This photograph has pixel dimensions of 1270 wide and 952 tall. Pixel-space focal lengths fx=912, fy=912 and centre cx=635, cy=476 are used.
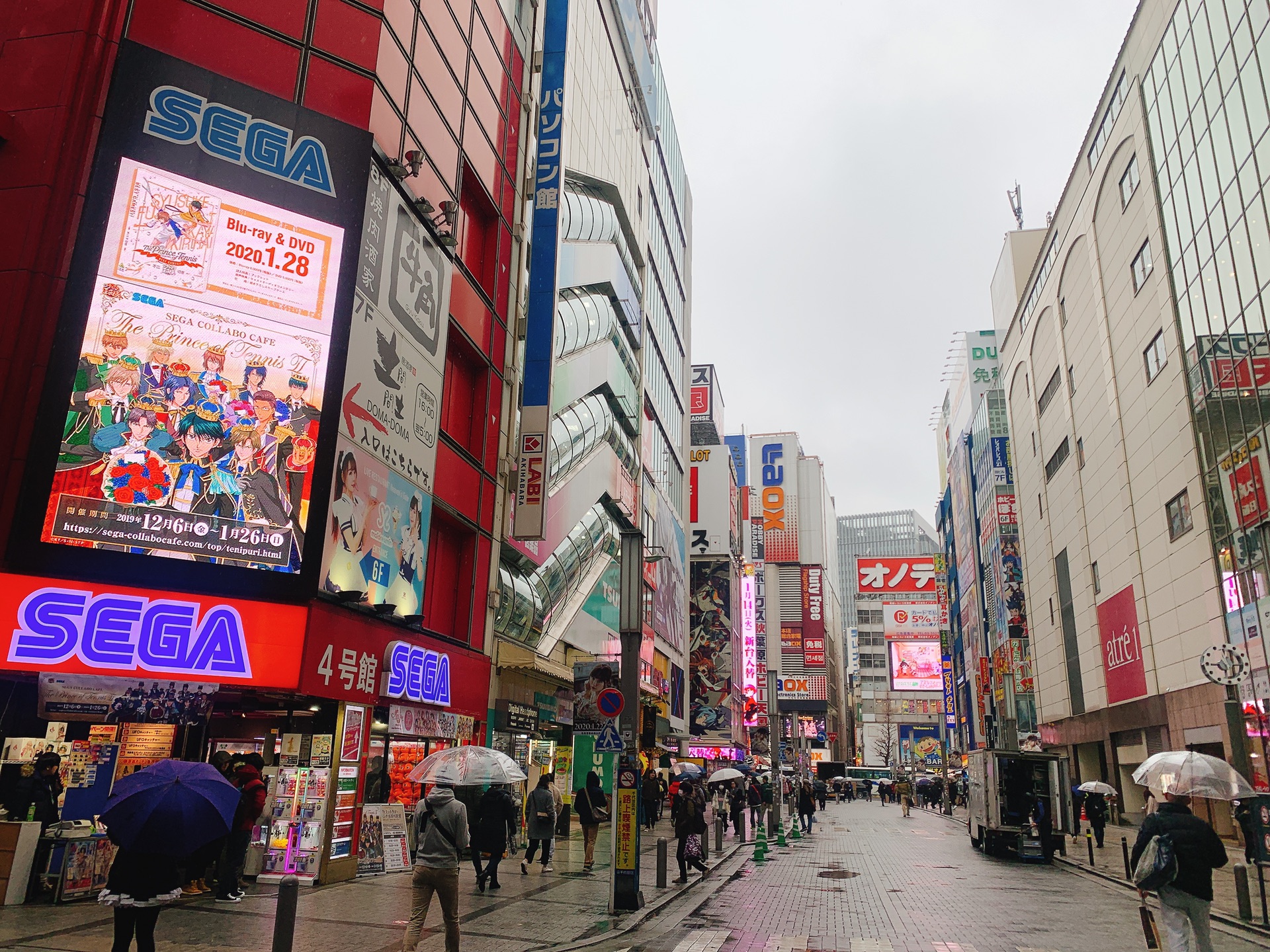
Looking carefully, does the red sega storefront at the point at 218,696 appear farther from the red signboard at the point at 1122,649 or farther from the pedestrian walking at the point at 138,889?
the red signboard at the point at 1122,649

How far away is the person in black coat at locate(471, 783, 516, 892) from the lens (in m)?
14.4

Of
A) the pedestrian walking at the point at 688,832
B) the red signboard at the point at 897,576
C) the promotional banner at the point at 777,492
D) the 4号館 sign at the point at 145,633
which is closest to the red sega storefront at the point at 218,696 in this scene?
the 4号館 sign at the point at 145,633

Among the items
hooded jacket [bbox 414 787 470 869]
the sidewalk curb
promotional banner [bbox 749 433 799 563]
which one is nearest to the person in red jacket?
hooded jacket [bbox 414 787 470 869]

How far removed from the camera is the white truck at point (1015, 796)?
75.1 ft

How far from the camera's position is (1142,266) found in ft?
116

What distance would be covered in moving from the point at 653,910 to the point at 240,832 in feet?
19.1

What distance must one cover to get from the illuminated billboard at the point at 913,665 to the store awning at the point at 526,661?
323 ft

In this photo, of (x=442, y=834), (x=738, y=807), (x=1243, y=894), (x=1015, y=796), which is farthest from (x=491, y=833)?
(x=738, y=807)

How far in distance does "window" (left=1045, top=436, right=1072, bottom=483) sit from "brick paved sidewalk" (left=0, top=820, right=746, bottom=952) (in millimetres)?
40028

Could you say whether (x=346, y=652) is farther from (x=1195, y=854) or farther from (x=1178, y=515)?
(x=1178, y=515)

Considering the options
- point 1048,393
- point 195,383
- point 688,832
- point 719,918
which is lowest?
point 719,918

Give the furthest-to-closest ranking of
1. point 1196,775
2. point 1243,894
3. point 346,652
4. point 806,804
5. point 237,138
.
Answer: point 806,804
point 237,138
point 346,652
point 1243,894
point 1196,775

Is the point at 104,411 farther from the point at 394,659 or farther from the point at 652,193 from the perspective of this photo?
the point at 652,193

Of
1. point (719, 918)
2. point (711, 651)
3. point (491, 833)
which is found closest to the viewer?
point (719, 918)
